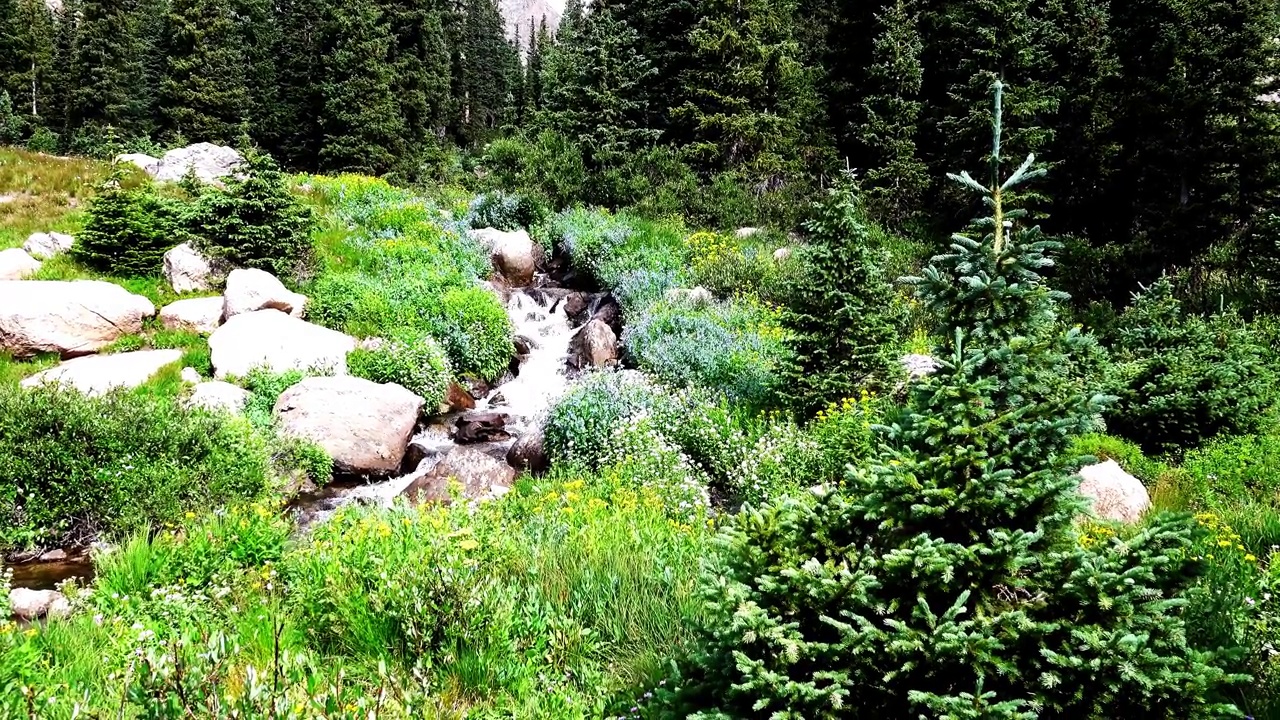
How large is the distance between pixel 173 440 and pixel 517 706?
6.41m

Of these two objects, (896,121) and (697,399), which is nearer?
(697,399)

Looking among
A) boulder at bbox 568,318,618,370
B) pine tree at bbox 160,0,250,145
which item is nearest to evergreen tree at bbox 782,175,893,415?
boulder at bbox 568,318,618,370

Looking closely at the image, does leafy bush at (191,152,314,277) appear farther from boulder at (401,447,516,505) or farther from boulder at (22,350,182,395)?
boulder at (401,447,516,505)

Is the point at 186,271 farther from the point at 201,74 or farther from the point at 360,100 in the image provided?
the point at 201,74

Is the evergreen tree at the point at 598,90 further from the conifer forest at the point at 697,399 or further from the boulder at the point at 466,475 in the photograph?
the boulder at the point at 466,475

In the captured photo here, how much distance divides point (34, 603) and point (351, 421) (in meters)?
4.98

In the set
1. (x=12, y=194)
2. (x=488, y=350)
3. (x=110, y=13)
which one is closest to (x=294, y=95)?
(x=110, y=13)

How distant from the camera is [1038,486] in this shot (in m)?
2.75

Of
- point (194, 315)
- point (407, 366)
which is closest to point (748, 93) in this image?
point (407, 366)

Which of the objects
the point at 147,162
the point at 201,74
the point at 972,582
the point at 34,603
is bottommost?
the point at 34,603

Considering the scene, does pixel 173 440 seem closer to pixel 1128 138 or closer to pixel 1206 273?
pixel 1206 273

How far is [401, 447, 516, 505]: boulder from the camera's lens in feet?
31.3

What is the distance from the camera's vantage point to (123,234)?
13.7m

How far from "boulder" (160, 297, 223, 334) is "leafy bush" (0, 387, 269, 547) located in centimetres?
491
